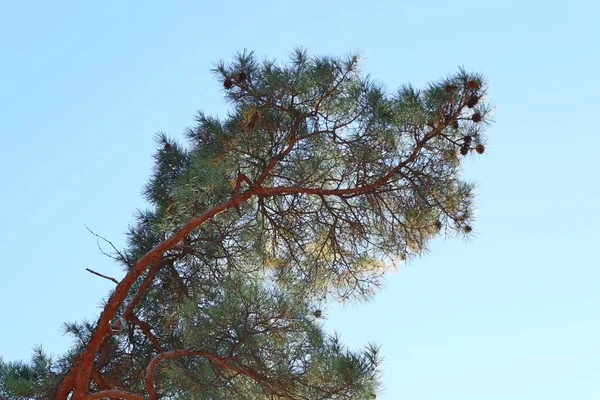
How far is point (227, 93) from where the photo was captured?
400 cm

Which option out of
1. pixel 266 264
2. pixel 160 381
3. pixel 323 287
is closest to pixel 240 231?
pixel 266 264

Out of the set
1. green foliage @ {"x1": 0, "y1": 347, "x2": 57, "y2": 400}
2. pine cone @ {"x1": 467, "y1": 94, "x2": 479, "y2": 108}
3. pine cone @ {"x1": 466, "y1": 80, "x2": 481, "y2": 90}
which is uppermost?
pine cone @ {"x1": 466, "y1": 80, "x2": 481, "y2": 90}

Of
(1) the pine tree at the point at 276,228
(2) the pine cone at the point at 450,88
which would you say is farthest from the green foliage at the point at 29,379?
(2) the pine cone at the point at 450,88

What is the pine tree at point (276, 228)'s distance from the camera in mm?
3752

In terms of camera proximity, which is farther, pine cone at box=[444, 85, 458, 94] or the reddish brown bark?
pine cone at box=[444, 85, 458, 94]

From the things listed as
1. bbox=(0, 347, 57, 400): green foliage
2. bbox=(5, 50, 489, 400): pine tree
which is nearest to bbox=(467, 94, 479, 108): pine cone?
bbox=(5, 50, 489, 400): pine tree

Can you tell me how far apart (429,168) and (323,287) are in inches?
33.6

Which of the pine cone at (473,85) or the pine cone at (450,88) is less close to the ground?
the pine cone at (473,85)

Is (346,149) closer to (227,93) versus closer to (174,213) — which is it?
(227,93)

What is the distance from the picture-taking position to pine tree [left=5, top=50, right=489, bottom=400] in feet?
12.3

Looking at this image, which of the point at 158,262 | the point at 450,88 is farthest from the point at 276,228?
the point at 450,88

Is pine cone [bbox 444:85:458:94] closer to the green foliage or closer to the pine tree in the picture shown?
the pine tree

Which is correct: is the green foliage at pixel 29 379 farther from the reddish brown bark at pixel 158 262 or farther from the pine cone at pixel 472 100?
the pine cone at pixel 472 100

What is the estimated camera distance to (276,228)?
4.47 meters
